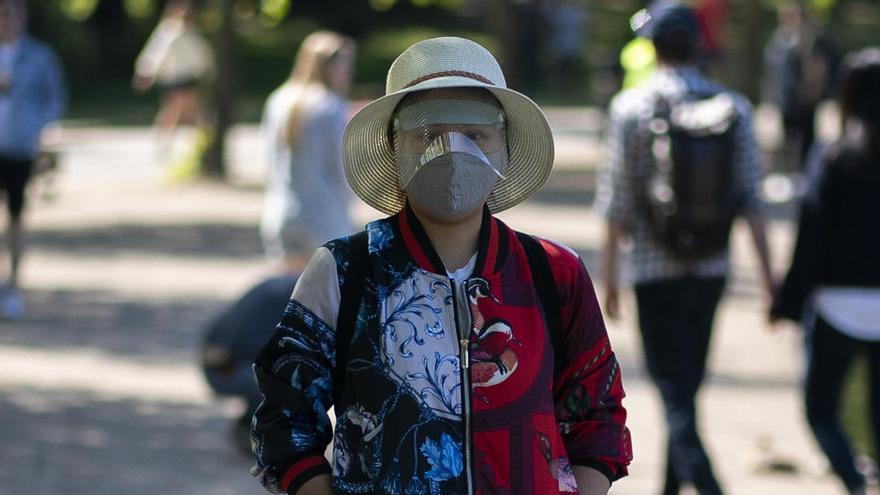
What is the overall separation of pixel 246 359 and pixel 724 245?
2.38m

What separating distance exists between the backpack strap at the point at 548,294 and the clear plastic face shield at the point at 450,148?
16 centimetres

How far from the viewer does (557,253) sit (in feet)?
10.6

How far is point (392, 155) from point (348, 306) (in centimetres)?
41

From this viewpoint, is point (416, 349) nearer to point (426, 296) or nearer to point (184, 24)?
point (426, 296)

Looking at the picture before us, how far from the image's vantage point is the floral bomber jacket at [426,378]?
3049 mm

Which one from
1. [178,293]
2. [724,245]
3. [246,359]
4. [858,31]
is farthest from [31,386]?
[858,31]

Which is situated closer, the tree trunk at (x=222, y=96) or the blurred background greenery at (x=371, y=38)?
the tree trunk at (x=222, y=96)

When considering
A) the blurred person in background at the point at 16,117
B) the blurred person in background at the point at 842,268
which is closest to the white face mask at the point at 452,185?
the blurred person in background at the point at 842,268

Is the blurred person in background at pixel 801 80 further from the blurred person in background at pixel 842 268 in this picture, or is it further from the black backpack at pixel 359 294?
the black backpack at pixel 359 294

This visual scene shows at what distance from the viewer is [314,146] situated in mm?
9180

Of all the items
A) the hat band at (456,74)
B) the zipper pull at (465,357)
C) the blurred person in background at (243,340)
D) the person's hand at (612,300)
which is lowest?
the blurred person in background at (243,340)

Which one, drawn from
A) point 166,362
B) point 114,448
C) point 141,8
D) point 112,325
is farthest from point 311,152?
point 141,8

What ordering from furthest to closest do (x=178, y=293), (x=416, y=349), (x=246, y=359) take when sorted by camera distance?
1. (x=178, y=293)
2. (x=246, y=359)
3. (x=416, y=349)

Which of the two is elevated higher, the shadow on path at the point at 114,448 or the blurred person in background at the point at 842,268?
the blurred person in background at the point at 842,268
